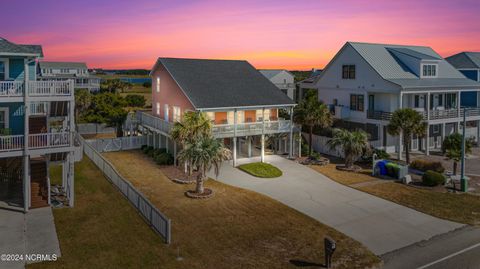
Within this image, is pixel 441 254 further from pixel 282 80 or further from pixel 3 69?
pixel 282 80

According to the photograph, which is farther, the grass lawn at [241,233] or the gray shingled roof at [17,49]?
the gray shingled roof at [17,49]

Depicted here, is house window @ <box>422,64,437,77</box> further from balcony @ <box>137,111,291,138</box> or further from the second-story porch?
balcony @ <box>137,111,291,138</box>

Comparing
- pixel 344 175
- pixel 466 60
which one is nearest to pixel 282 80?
pixel 466 60

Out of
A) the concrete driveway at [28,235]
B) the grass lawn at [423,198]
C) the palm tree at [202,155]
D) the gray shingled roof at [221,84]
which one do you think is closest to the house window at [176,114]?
the gray shingled roof at [221,84]

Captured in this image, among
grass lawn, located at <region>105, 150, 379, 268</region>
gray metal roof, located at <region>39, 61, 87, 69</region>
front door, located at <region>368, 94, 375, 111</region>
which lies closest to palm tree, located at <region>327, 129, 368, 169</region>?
front door, located at <region>368, 94, 375, 111</region>

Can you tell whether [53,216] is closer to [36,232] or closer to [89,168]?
[36,232]

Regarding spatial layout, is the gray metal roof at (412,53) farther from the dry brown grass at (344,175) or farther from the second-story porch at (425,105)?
the dry brown grass at (344,175)

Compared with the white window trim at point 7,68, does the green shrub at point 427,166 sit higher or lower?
lower
